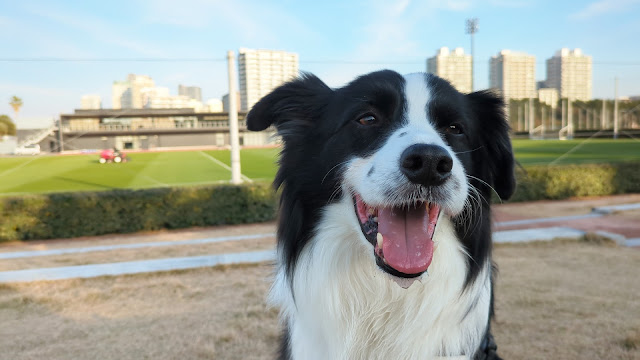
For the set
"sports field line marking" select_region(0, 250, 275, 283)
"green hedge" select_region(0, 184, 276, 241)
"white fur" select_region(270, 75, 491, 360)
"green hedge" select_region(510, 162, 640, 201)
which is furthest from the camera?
"green hedge" select_region(510, 162, 640, 201)

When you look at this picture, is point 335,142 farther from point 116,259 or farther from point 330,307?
point 116,259

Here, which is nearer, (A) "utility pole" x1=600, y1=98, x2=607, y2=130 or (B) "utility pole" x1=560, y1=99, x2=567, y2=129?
(A) "utility pole" x1=600, y1=98, x2=607, y2=130

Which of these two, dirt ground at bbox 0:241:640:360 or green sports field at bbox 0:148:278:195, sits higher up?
green sports field at bbox 0:148:278:195

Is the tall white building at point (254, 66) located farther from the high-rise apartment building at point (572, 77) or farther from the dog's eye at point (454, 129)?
the high-rise apartment building at point (572, 77)

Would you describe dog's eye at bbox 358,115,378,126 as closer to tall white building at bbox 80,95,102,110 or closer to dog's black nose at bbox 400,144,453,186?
dog's black nose at bbox 400,144,453,186

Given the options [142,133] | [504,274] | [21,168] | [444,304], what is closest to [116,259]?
[504,274]

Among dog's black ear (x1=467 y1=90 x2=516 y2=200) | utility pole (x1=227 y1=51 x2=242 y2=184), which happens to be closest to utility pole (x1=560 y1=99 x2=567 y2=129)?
utility pole (x1=227 y1=51 x2=242 y2=184)

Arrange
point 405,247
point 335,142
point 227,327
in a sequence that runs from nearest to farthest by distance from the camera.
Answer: point 405,247, point 335,142, point 227,327

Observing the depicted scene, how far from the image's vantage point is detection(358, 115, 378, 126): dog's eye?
93.4 inches

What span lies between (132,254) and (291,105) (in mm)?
6913

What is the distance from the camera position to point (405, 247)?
6.69 feet

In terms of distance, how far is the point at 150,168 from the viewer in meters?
24.0

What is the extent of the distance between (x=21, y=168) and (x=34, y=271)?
1548 centimetres

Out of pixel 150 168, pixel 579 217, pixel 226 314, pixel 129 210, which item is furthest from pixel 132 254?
pixel 150 168
